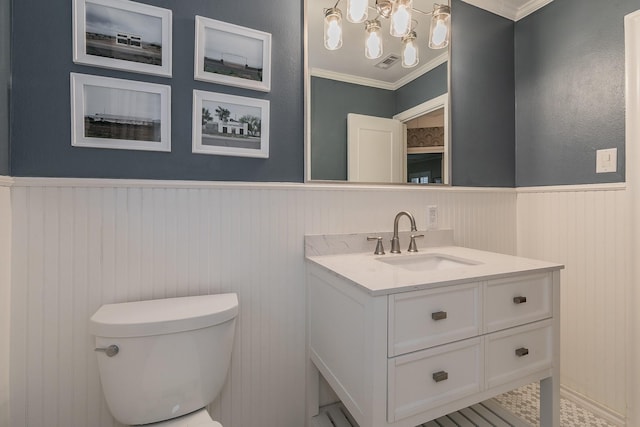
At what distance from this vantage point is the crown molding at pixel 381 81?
1393 mm

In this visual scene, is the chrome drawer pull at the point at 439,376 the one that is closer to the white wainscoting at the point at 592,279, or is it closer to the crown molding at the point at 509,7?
the white wainscoting at the point at 592,279

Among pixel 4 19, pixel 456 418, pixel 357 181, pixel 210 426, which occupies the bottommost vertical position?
pixel 456 418

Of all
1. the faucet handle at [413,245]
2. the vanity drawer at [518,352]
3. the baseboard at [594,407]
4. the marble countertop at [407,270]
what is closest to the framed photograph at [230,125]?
the marble countertop at [407,270]

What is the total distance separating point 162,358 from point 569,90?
2302mm

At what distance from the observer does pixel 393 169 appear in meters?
1.54

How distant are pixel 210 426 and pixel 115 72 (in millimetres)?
1253

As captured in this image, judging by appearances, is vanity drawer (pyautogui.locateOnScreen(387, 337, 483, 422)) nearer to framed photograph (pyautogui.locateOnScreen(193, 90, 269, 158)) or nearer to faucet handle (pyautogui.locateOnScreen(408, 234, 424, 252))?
faucet handle (pyautogui.locateOnScreen(408, 234, 424, 252))

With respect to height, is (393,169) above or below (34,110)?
below

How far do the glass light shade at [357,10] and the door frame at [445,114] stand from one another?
48cm

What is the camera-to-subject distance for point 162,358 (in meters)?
0.94

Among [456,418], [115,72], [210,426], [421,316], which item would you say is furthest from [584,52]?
[210,426]

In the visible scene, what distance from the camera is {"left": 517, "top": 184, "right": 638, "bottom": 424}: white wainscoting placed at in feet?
4.70

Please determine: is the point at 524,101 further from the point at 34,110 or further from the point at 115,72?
the point at 34,110

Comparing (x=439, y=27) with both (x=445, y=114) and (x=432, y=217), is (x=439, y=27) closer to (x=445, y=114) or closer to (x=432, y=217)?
(x=445, y=114)
